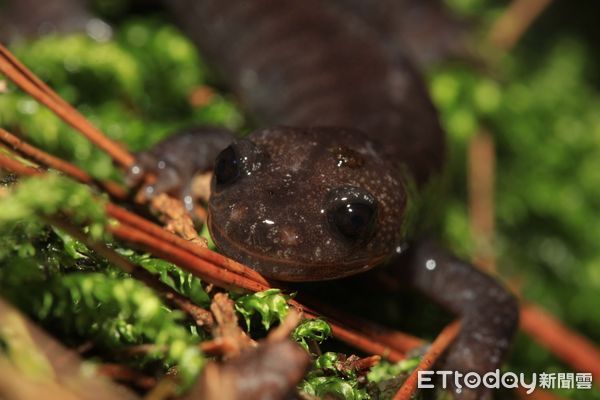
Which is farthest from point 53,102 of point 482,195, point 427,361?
point 482,195

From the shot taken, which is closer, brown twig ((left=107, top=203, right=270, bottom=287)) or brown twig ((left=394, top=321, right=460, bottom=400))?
brown twig ((left=107, top=203, right=270, bottom=287))

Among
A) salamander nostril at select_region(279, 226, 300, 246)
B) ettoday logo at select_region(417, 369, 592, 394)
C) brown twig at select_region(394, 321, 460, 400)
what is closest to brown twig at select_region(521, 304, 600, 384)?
ettoday logo at select_region(417, 369, 592, 394)

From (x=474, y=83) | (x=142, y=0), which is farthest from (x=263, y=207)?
(x=142, y=0)

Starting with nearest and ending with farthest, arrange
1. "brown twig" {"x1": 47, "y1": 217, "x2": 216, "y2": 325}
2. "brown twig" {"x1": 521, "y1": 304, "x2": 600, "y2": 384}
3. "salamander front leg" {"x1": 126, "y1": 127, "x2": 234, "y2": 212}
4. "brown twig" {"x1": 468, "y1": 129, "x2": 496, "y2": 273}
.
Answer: "brown twig" {"x1": 47, "y1": 217, "x2": 216, "y2": 325} < "salamander front leg" {"x1": 126, "y1": 127, "x2": 234, "y2": 212} < "brown twig" {"x1": 521, "y1": 304, "x2": 600, "y2": 384} < "brown twig" {"x1": 468, "y1": 129, "x2": 496, "y2": 273}

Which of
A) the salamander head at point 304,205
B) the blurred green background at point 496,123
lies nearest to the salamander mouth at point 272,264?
the salamander head at point 304,205

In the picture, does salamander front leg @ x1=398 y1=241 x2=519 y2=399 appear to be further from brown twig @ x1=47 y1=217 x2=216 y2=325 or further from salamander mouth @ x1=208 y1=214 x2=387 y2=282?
brown twig @ x1=47 y1=217 x2=216 y2=325

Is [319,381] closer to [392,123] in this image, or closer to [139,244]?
[139,244]

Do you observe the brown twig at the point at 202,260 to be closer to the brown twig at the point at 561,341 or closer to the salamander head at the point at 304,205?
the salamander head at the point at 304,205
